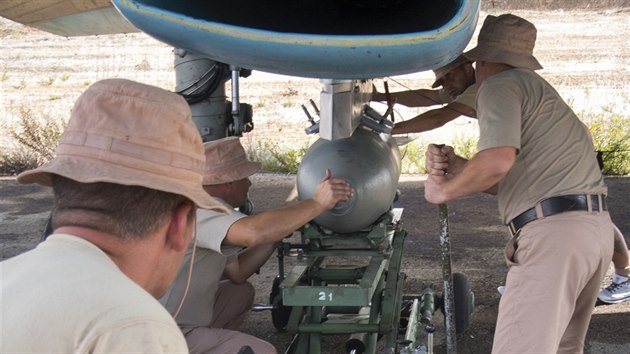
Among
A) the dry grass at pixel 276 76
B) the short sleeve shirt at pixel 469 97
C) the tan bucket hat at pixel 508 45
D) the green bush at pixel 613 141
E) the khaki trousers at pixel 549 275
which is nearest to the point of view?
the khaki trousers at pixel 549 275

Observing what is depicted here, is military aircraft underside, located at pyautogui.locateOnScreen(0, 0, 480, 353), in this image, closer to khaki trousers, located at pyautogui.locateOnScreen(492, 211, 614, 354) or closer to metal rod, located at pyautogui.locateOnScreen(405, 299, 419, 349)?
A: metal rod, located at pyautogui.locateOnScreen(405, 299, 419, 349)

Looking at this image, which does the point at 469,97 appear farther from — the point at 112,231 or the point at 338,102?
the point at 112,231

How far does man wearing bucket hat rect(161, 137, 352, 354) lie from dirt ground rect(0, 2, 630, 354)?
1325 mm

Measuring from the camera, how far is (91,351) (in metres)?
1.25

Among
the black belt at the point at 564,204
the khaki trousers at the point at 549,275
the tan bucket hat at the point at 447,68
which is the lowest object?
the khaki trousers at the point at 549,275

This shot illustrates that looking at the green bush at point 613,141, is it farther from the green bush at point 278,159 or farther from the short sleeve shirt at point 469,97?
the short sleeve shirt at point 469,97

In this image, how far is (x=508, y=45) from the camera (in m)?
3.62

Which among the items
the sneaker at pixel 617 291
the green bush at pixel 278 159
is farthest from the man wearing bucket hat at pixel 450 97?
the green bush at pixel 278 159

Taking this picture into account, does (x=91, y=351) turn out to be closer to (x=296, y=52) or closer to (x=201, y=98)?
(x=296, y=52)

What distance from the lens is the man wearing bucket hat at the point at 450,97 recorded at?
4.28 meters

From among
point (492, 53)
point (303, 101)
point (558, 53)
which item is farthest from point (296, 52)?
point (558, 53)

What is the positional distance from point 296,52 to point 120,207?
4.28 feet

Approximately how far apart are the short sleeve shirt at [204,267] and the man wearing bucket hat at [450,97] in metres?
1.41

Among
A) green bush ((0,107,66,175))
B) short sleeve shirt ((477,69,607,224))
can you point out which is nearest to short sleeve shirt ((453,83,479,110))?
short sleeve shirt ((477,69,607,224))
